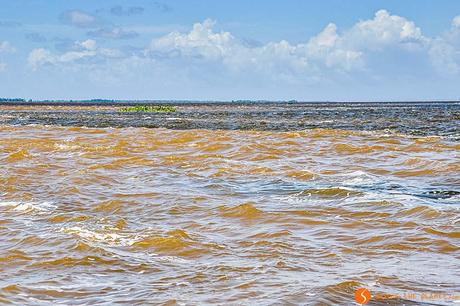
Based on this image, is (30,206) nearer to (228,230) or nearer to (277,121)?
(228,230)

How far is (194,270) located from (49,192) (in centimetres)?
879

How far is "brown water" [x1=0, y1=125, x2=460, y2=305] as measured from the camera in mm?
8500

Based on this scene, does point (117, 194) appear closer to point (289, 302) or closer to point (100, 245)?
point (100, 245)

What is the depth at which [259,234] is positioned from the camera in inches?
476

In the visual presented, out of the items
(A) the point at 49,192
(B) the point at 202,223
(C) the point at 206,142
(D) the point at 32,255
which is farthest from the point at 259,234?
(C) the point at 206,142

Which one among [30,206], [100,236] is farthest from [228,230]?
[30,206]

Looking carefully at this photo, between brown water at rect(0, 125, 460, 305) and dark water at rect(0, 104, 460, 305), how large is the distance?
0.03 metres

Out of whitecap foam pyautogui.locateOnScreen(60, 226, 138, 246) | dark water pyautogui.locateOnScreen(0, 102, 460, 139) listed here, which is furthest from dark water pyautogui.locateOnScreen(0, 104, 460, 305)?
dark water pyautogui.locateOnScreen(0, 102, 460, 139)
